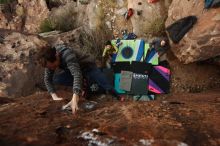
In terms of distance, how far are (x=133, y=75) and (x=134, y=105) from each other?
8.02ft

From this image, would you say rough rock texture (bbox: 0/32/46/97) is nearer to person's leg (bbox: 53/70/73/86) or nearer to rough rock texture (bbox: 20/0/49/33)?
person's leg (bbox: 53/70/73/86)

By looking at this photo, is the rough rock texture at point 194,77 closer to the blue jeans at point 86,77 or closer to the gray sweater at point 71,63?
the blue jeans at point 86,77

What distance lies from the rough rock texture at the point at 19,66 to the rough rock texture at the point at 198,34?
2.07 metres

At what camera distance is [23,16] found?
923 cm

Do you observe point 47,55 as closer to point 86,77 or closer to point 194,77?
point 86,77

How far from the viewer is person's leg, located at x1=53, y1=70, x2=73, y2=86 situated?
505 cm

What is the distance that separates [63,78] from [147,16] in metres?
2.25

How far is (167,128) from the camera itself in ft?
10.9

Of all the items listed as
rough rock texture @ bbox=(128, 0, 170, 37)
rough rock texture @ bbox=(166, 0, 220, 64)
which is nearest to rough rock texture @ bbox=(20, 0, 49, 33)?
rough rock texture @ bbox=(128, 0, 170, 37)

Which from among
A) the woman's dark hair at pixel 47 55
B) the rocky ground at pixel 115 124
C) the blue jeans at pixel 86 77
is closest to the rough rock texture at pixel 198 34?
the blue jeans at pixel 86 77

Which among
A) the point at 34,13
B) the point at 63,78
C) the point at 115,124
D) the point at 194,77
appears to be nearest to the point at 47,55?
the point at 63,78

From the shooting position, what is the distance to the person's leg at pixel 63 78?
16.6ft

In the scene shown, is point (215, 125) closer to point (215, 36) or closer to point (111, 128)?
point (111, 128)

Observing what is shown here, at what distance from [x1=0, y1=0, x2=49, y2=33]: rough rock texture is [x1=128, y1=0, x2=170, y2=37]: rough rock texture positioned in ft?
9.42
